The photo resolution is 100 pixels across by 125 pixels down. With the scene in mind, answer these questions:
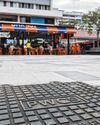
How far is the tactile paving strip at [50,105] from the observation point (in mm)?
4590

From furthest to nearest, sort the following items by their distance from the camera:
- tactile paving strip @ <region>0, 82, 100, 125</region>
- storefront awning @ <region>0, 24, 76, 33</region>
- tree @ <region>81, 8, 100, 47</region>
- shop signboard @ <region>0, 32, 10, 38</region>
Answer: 1. tree @ <region>81, 8, 100, 47</region>
2. shop signboard @ <region>0, 32, 10, 38</region>
3. storefront awning @ <region>0, 24, 76, 33</region>
4. tactile paving strip @ <region>0, 82, 100, 125</region>

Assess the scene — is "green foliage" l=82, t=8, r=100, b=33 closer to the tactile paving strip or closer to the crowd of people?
the crowd of people

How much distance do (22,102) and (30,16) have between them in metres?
51.6

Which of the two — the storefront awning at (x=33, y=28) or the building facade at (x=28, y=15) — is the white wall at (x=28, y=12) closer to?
the building facade at (x=28, y=15)

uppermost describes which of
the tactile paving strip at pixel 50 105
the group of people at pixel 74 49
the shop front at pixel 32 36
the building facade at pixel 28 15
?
the building facade at pixel 28 15

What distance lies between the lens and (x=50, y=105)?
554 centimetres

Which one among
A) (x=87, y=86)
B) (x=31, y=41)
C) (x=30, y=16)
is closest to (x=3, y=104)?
(x=87, y=86)

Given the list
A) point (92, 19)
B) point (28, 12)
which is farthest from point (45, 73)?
point (28, 12)

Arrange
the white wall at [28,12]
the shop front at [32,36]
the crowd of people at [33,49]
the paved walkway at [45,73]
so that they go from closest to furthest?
the paved walkway at [45,73] → the shop front at [32,36] → the crowd of people at [33,49] → the white wall at [28,12]

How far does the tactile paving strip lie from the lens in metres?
4.59

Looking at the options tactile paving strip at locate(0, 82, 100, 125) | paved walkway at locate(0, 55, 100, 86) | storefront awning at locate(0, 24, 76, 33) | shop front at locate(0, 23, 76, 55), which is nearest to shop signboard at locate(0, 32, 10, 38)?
shop front at locate(0, 23, 76, 55)

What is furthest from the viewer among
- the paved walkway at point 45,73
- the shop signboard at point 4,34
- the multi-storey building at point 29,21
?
the shop signboard at point 4,34

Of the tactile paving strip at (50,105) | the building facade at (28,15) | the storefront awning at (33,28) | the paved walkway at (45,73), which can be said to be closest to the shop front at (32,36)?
the storefront awning at (33,28)

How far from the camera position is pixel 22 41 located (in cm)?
2534
